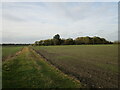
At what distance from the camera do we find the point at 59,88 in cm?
534

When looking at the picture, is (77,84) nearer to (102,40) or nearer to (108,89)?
(108,89)

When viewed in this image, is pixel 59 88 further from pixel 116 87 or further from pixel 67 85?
pixel 116 87

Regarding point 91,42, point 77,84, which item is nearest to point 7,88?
point 77,84

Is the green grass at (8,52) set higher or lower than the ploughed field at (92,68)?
lower

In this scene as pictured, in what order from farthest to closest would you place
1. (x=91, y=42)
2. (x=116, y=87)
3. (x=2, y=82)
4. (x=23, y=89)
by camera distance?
(x=91, y=42) → (x=2, y=82) → (x=116, y=87) → (x=23, y=89)

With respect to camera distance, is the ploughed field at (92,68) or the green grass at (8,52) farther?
the green grass at (8,52)

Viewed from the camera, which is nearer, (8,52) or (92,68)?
(92,68)

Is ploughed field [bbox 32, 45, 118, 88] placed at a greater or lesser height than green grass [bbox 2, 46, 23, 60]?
greater

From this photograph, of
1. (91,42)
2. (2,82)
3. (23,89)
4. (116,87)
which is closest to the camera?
(23,89)

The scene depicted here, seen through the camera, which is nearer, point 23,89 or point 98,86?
point 23,89

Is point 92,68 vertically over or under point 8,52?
over

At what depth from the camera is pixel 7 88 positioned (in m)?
5.47

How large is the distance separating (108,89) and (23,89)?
4.16 metres

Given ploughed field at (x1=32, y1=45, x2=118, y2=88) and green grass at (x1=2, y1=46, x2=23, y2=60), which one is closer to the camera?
ploughed field at (x1=32, y1=45, x2=118, y2=88)
